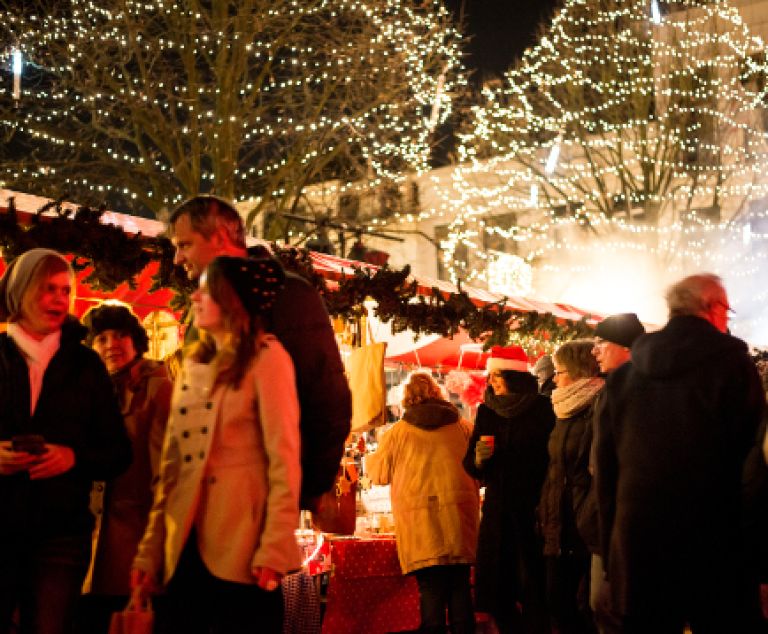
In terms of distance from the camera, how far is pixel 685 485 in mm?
3727

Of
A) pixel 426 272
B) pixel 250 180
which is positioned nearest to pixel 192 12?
pixel 250 180

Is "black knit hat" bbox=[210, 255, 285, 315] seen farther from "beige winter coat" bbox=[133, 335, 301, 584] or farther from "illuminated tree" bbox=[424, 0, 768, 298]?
"illuminated tree" bbox=[424, 0, 768, 298]

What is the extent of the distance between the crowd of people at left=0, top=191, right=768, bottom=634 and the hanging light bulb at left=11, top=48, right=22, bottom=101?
1306 centimetres

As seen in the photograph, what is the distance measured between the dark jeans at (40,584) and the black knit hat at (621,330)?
3.37 metres

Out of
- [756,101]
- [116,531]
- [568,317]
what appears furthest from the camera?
[756,101]

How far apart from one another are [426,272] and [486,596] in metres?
26.5

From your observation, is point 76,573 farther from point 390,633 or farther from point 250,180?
point 250,180

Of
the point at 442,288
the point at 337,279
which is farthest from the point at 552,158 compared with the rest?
the point at 337,279

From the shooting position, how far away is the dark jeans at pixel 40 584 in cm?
355

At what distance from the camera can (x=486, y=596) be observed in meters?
6.64

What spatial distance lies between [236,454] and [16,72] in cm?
1513

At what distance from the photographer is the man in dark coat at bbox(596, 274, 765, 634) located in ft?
12.1

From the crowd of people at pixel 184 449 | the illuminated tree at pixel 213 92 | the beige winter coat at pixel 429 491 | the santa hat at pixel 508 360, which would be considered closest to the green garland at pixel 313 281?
the santa hat at pixel 508 360

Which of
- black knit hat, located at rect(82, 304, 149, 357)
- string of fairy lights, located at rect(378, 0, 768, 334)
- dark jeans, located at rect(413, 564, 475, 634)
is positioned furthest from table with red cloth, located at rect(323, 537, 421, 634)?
string of fairy lights, located at rect(378, 0, 768, 334)
